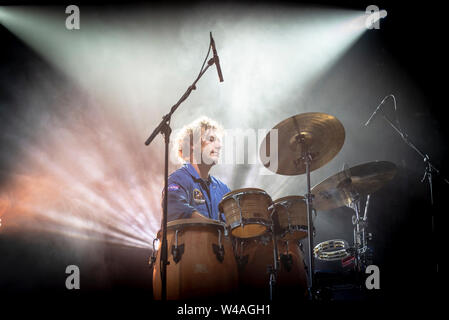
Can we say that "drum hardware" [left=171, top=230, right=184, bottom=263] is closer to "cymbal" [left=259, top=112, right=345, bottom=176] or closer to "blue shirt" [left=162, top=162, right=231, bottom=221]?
"blue shirt" [left=162, top=162, right=231, bottom=221]

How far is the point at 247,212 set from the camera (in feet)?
9.65

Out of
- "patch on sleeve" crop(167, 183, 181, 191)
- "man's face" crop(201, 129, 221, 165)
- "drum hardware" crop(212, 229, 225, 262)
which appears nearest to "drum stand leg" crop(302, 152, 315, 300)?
"drum hardware" crop(212, 229, 225, 262)

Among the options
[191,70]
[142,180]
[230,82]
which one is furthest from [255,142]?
[142,180]

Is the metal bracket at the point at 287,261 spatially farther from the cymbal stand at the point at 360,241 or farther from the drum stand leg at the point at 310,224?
the cymbal stand at the point at 360,241

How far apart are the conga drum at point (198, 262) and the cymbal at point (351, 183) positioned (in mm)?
1152

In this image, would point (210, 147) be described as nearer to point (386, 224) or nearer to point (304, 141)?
point (304, 141)

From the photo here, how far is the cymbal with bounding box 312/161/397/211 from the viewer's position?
3531mm

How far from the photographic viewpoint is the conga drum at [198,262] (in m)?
2.77

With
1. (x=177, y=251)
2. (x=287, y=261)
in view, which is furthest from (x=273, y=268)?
(x=177, y=251)

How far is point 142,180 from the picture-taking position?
4914 millimetres

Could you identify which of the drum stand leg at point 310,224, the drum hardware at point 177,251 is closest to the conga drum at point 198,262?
the drum hardware at point 177,251

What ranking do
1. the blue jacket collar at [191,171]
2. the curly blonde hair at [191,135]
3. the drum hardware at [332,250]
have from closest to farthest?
the blue jacket collar at [191,171] < the curly blonde hair at [191,135] < the drum hardware at [332,250]

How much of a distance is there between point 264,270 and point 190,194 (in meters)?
0.99

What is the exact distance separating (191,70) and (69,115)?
6.11 feet
